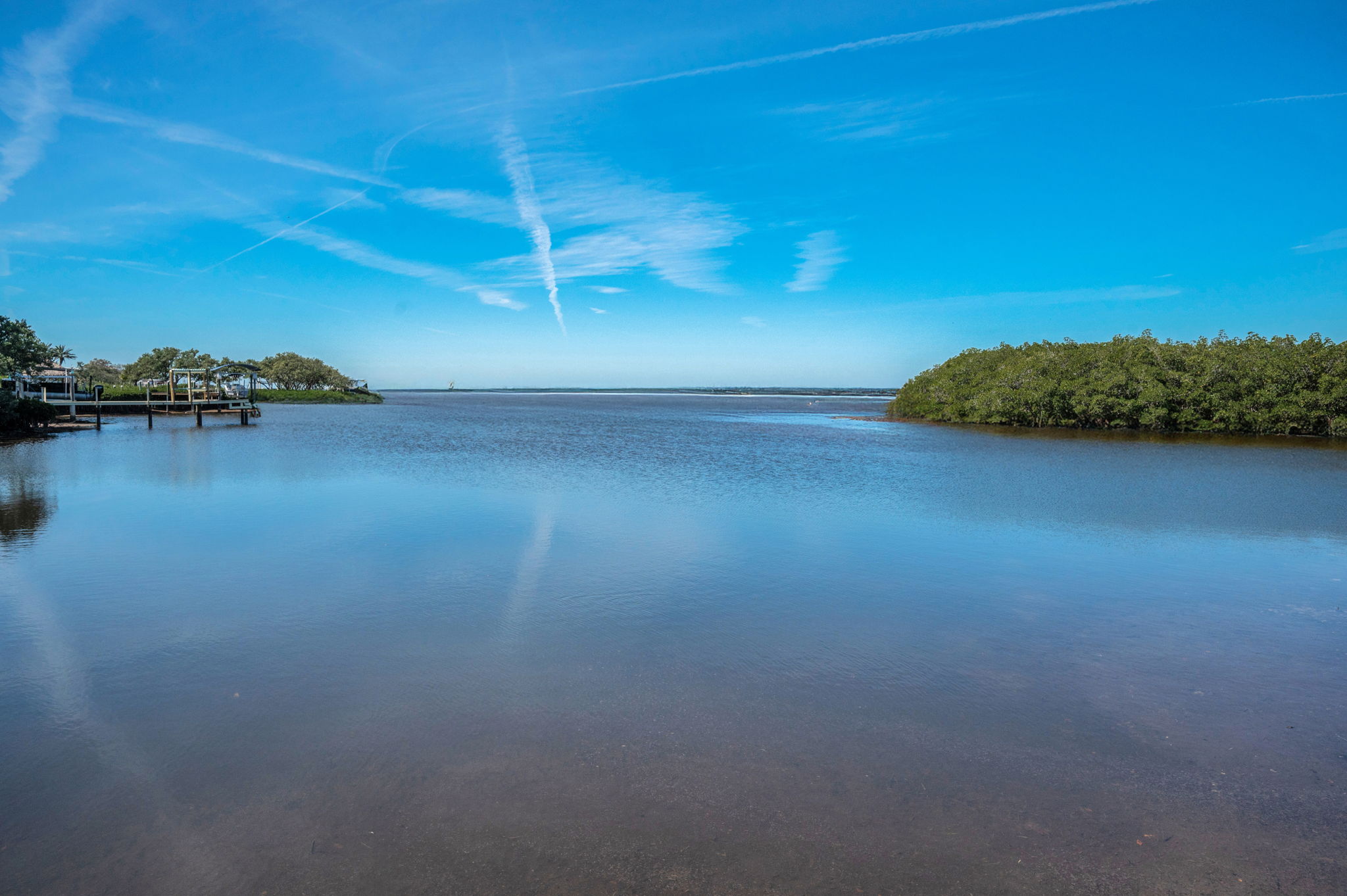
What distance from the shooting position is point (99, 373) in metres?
129

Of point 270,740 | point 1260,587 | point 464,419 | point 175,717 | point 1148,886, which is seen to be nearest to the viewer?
point 1148,886

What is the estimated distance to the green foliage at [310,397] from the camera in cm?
10719

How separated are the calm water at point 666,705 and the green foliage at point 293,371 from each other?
11970cm

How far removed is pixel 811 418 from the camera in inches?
2800

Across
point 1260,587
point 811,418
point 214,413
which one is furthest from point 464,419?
point 1260,587

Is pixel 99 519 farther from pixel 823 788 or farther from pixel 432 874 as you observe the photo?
pixel 823 788

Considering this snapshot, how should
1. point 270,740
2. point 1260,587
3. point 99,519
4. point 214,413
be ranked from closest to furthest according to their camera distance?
point 270,740 < point 1260,587 < point 99,519 < point 214,413

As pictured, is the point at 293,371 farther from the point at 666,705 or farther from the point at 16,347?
the point at 666,705

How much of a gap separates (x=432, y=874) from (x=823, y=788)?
2.30m

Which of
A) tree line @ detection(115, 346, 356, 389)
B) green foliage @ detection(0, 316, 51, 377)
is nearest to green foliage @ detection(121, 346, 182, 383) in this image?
tree line @ detection(115, 346, 356, 389)

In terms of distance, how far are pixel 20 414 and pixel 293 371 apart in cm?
9487

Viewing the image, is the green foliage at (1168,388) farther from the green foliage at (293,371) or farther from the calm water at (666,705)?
the green foliage at (293,371)

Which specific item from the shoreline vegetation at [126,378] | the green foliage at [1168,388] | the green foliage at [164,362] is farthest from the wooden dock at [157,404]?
Result: the green foliage at [1168,388]

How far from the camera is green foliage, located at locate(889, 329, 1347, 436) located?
131 feet
